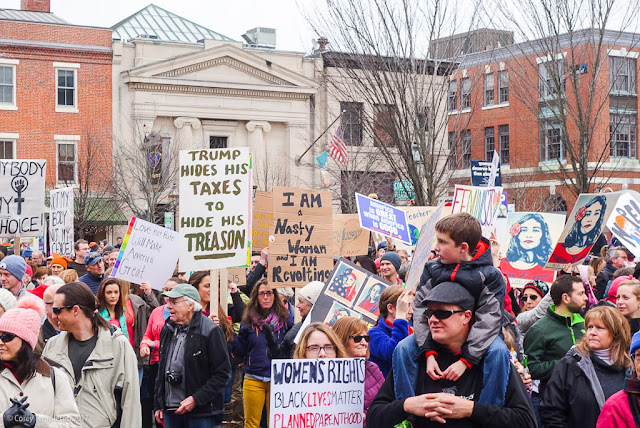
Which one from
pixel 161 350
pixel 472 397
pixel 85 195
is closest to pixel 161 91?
pixel 85 195

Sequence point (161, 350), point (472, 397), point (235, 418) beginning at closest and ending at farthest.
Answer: point (472, 397), point (161, 350), point (235, 418)

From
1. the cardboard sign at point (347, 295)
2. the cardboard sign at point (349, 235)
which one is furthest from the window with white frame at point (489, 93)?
the cardboard sign at point (347, 295)

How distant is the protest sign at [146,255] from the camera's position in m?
9.60

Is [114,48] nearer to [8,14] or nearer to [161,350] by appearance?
[8,14]

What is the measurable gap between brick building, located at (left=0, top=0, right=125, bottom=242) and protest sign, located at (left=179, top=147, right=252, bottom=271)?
29615mm

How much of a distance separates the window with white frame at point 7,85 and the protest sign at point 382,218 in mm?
28328

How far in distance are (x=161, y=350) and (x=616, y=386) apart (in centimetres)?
361

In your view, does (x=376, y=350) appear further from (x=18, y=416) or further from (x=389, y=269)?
(x=389, y=269)

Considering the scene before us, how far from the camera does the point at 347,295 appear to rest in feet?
26.3

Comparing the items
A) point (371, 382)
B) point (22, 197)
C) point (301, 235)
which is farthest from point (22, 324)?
point (22, 197)

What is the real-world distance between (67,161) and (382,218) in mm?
27979

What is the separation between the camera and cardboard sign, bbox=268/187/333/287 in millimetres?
9789

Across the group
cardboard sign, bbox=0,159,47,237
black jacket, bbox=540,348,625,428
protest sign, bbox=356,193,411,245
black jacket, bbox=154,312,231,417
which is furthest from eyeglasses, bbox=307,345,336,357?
cardboard sign, bbox=0,159,47,237

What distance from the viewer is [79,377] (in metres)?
6.16
